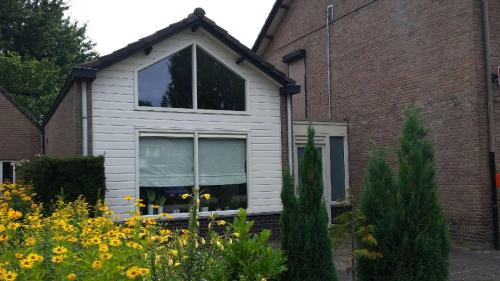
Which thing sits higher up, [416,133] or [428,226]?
[416,133]

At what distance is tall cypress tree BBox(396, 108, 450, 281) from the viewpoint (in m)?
5.99

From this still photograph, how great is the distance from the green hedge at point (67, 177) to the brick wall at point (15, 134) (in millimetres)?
14527

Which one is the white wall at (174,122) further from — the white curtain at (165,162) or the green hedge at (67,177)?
the green hedge at (67,177)

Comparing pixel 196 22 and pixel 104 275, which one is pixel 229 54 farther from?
pixel 104 275

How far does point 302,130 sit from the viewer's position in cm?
1241

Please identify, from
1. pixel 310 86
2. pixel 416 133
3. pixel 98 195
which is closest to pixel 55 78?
pixel 310 86

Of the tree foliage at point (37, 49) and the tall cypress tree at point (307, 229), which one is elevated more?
the tree foliage at point (37, 49)

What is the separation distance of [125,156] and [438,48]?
752 centimetres

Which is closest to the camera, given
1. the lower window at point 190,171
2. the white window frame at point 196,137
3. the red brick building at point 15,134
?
the white window frame at point 196,137

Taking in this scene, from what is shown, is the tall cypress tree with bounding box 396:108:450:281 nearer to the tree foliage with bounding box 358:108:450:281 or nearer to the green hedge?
the tree foliage with bounding box 358:108:450:281

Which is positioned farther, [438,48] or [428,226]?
[438,48]

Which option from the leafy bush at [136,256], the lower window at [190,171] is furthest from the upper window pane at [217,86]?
the leafy bush at [136,256]

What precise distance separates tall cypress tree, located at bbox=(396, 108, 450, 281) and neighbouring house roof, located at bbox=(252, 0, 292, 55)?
1141 centimetres

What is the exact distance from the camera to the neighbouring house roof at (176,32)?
9.19 meters
